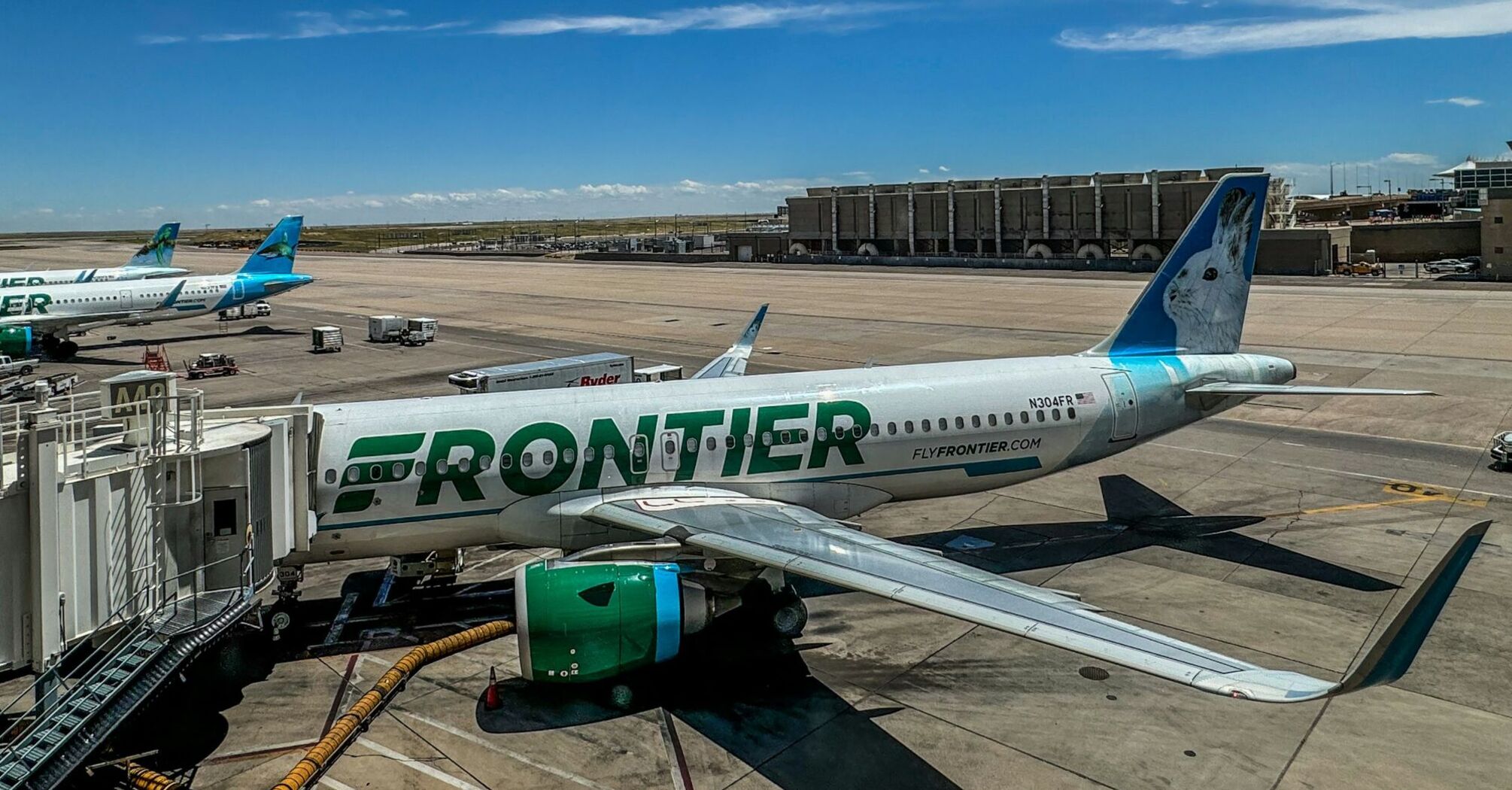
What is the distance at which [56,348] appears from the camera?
63.1m

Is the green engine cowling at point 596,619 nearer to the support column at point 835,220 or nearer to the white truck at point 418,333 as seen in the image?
the white truck at point 418,333

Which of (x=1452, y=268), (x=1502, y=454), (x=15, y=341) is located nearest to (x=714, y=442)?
(x=1502, y=454)

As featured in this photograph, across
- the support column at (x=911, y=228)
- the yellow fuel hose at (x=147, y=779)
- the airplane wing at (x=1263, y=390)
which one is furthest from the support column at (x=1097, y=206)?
the yellow fuel hose at (x=147, y=779)

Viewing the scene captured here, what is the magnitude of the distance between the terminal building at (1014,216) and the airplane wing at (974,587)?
344 ft

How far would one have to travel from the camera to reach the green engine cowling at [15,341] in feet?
181

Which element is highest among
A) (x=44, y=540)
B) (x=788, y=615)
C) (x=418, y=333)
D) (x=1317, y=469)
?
(x=418, y=333)

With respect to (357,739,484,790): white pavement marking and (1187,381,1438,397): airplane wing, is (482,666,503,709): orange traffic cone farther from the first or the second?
(1187,381,1438,397): airplane wing

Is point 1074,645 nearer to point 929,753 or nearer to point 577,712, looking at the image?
point 929,753

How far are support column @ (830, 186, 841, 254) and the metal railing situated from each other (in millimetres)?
138716

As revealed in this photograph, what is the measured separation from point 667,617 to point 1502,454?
27.7 m

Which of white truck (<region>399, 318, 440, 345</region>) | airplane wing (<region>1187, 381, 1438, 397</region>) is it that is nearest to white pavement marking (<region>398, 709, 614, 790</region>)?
airplane wing (<region>1187, 381, 1438, 397</region>)

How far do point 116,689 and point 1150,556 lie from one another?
20.3 metres

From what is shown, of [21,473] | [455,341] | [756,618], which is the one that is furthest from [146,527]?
[455,341]

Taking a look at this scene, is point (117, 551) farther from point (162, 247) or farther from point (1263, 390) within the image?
point (162, 247)
